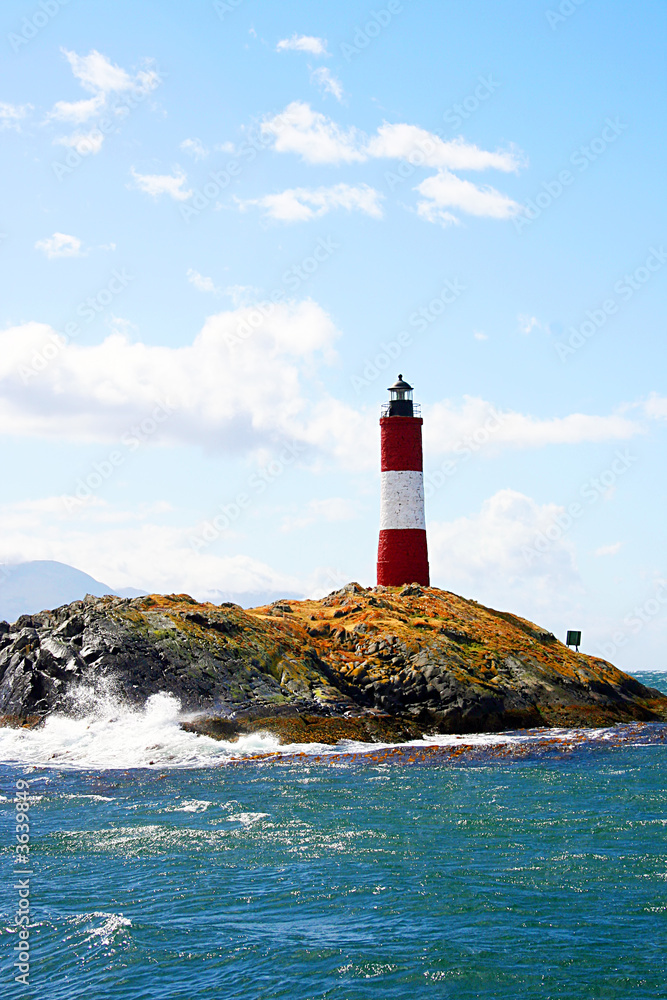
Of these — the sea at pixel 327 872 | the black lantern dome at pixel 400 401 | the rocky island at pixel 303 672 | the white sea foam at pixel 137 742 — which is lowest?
the sea at pixel 327 872

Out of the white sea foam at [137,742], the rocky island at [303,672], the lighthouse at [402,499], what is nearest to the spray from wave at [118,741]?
the white sea foam at [137,742]

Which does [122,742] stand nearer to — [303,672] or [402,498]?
[303,672]

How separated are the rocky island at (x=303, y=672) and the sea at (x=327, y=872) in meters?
2.99

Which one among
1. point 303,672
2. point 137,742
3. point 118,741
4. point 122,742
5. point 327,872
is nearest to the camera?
point 327,872

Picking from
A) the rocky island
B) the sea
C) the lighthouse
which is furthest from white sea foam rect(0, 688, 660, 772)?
the lighthouse

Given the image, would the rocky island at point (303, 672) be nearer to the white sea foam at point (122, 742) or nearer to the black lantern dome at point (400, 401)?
the white sea foam at point (122, 742)

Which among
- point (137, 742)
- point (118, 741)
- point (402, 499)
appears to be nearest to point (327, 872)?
point (137, 742)

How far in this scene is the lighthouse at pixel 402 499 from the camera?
2194 inches

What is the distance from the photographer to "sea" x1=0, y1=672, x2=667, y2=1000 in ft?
49.6

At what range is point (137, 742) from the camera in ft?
115

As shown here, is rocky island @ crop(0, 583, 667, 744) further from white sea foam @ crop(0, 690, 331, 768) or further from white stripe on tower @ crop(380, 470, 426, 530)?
white stripe on tower @ crop(380, 470, 426, 530)

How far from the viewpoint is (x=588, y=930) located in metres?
16.8

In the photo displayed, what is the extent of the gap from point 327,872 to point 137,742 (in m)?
16.5

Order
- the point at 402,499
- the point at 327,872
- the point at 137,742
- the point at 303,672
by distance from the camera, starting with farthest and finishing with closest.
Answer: the point at 402,499 < the point at 303,672 < the point at 137,742 < the point at 327,872
